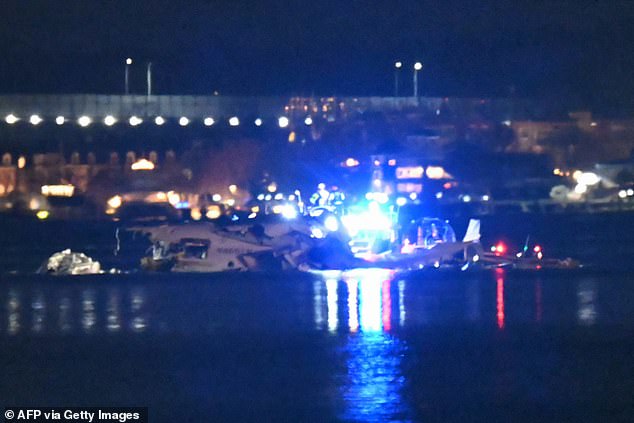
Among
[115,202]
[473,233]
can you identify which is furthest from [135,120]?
[473,233]

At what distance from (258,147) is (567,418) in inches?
1673

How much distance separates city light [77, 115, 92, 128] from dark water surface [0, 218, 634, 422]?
36.3m

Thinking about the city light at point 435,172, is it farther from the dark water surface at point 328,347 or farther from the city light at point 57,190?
the dark water surface at point 328,347

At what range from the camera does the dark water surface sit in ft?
28.3

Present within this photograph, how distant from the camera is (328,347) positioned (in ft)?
36.2

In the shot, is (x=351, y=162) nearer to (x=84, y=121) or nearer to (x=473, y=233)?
(x=84, y=121)

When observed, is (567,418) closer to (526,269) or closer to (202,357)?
(202,357)

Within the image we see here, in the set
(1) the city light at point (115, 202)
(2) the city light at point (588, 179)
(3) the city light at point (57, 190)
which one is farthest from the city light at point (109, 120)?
(2) the city light at point (588, 179)

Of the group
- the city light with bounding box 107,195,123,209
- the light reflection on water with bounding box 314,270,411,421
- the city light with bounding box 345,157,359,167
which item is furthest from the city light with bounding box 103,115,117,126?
the light reflection on water with bounding box 314,270,411,421

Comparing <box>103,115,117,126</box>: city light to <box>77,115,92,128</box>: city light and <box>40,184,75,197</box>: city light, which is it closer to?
<box>77,115,92,128</box>: city light

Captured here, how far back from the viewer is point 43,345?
1116 centimetres

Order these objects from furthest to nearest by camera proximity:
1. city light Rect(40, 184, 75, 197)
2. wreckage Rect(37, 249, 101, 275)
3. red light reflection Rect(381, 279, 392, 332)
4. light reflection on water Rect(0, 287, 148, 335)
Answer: city light Rect(40, 184, 75, 197) < wreckage Rect(37, 249, 101, 275) < red light reflection Rect(381, 279, 392, 332) < light reflection on water Rect(0, 287, 148, 335)

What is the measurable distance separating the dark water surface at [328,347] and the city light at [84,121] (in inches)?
1429

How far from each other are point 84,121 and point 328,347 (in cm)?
4376
